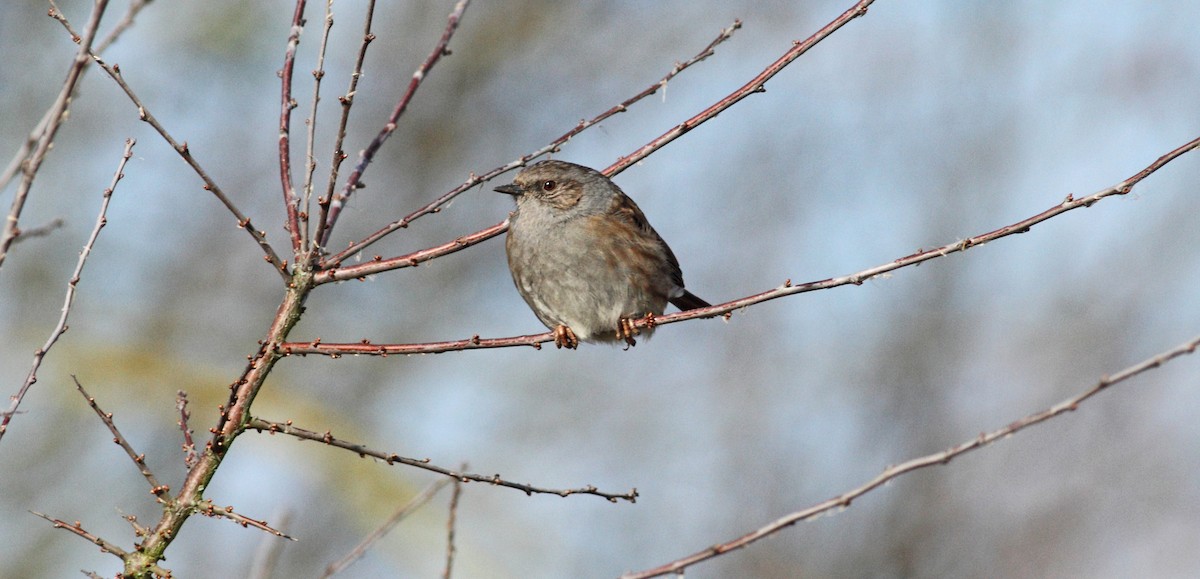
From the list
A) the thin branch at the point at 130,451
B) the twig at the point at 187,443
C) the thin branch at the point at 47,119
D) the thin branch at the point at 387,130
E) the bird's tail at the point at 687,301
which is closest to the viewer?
the thin branch at the point at 47,119

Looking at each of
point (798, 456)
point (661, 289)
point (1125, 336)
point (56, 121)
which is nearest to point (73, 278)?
point (56, 121)

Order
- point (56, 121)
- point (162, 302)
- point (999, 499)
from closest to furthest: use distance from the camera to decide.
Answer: point (56, 121) → point (999, 499) → point (162, 302)

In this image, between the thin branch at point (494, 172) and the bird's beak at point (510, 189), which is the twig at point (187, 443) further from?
the bird's beak at point (510, 189)

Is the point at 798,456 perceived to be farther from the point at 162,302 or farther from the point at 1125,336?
the point at 162,302

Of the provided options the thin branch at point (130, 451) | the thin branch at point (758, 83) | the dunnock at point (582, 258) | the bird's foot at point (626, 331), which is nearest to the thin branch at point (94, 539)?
the thin branch at point (130, 451)

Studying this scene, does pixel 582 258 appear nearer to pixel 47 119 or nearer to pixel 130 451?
pixel 130 451

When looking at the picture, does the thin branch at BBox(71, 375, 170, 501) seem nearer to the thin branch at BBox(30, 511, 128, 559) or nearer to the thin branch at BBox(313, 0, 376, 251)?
the thin branch at BBox(30, 511, 128, 559)

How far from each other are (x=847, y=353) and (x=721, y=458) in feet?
4.99

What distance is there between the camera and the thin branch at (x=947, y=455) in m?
2.22

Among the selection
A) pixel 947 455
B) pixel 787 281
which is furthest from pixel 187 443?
pixel 947 455

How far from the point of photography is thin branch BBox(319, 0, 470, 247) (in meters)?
2.69

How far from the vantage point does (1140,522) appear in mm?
9703

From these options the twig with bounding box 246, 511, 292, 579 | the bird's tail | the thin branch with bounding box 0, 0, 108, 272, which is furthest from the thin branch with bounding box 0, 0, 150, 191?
the bird's tail

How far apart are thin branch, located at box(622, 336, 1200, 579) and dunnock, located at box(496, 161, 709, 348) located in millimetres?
2773
